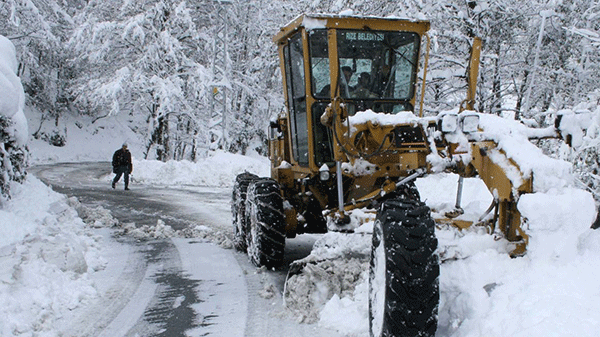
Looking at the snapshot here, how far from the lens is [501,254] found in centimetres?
359

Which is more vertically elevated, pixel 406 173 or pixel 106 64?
pixel 106 64

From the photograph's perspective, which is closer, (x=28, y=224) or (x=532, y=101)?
(x=28, y=224)

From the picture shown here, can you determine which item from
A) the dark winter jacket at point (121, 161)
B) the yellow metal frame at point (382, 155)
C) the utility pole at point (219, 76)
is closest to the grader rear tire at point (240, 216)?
the yellow metal frame at point (382, 155)

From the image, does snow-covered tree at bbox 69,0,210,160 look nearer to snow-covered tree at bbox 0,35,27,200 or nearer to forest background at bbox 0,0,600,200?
forest background at bbox 0,0,600,200

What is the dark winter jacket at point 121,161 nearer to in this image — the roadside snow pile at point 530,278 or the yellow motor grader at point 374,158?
the yellow motor grader at point 374,158

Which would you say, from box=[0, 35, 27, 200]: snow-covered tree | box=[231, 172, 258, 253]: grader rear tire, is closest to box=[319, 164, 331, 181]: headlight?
box=[231, 172, 258, 253]: grader rear tire

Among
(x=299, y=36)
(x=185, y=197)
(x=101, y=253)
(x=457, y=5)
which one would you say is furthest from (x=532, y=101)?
(x=101, y=253)

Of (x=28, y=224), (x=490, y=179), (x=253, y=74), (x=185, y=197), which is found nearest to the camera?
(x=490, y=179)

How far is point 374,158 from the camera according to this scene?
5.63 meters

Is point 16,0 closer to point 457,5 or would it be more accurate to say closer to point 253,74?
point 253,74

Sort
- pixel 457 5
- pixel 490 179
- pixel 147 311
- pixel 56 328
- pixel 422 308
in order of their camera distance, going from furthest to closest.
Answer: pixel 457 5 → pixel 147 311 → pixel 56 328 → pixel 490 179 → pixel 422 308

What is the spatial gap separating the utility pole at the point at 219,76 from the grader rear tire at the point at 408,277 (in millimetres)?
20166

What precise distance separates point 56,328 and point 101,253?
2998 mm

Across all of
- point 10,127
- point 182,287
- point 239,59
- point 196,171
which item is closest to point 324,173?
point 182,287
